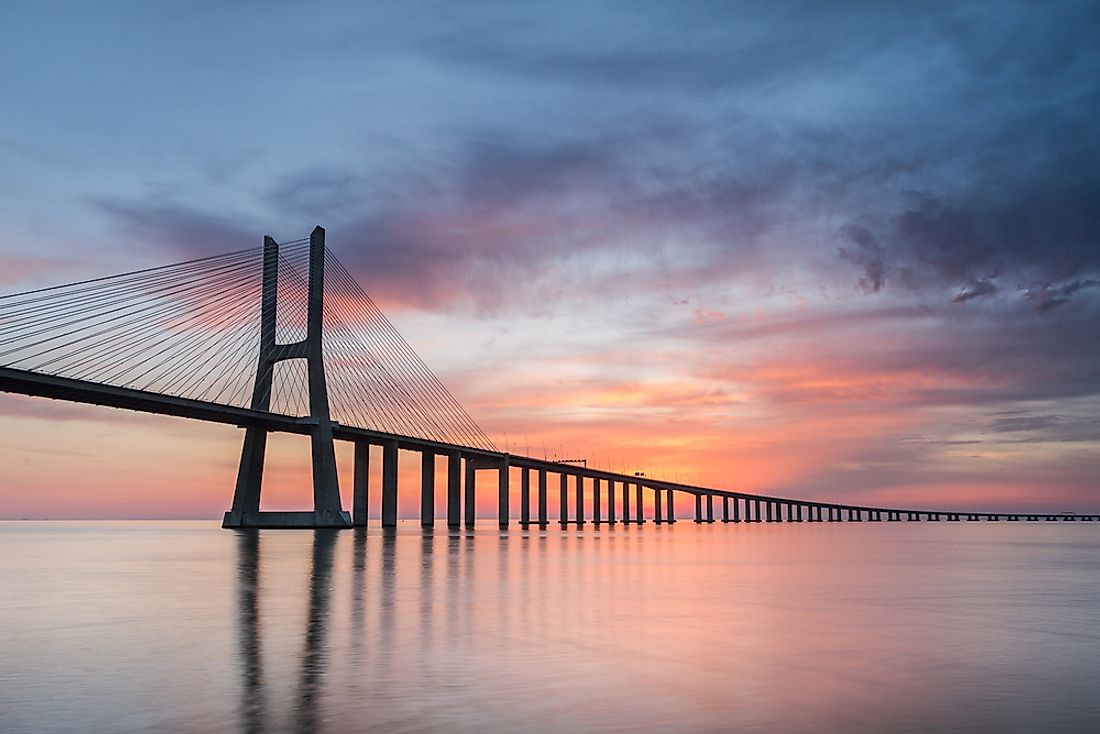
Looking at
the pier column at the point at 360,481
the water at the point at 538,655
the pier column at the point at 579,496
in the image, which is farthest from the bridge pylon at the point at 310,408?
the pier column at the point at 579,496

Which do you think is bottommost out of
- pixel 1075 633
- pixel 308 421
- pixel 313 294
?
pixel 1075 633

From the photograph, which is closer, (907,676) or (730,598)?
(907,676)

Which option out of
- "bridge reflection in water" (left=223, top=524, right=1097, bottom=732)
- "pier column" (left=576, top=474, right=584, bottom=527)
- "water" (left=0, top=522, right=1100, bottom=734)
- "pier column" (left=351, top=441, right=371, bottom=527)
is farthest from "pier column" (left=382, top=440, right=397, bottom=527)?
"water" (left=0, top=522, right=1100, bottom=734)

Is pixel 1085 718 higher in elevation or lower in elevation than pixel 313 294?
lower

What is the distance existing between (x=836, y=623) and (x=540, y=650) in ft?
28.7

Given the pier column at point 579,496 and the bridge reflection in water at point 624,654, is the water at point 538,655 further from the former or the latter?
the pier column at point 579,496

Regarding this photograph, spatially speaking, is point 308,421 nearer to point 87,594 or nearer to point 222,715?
Answer: point 87,594

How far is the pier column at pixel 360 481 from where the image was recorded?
340 ft

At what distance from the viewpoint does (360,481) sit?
343 feet

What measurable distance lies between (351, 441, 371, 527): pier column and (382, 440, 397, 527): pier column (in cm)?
235

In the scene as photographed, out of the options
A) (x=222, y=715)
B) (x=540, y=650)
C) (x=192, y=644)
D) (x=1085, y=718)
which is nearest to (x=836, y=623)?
(x=540, y=650)

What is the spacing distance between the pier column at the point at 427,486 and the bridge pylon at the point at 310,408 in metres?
29.1

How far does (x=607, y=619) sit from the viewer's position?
2388 cm

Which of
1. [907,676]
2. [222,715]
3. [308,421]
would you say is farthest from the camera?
[308,421]
